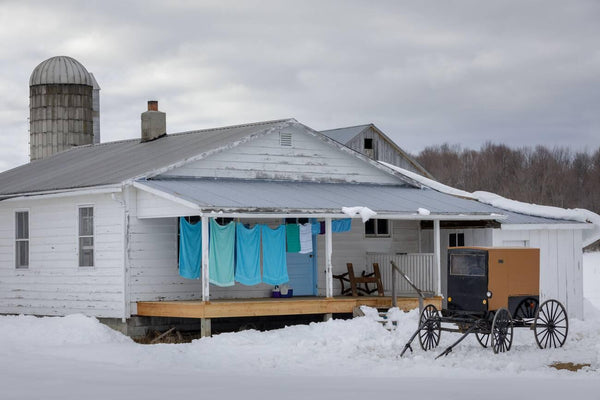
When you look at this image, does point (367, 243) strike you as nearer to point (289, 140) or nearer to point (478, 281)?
point (289, 140)

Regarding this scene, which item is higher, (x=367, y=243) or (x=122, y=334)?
(x=367, y=243)

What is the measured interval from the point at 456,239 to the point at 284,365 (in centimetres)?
1175

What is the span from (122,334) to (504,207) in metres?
11.9

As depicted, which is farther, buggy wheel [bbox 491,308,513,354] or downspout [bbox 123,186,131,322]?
downspout [bbox 123,186,131,322]

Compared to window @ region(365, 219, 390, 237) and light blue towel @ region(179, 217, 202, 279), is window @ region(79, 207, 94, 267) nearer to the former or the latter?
light blue towel @ region(179, 217, 202, 279)

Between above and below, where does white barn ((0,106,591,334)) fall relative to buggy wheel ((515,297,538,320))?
above

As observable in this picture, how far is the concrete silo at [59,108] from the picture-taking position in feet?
136

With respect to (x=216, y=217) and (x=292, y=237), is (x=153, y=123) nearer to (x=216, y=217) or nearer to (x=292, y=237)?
(x=292, y=237)

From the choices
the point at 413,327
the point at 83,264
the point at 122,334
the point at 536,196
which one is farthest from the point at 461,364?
the point at 536,196

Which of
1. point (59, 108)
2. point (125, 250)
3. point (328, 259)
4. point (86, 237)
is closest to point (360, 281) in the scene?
point (328, 259)

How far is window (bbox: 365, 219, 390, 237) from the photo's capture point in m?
29.6

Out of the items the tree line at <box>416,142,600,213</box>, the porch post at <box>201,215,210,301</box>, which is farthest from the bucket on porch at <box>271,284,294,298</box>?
the tree line at <box>416,142,600,213</box>

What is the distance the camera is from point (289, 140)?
28.0 metres

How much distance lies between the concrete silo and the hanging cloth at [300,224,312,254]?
1758cm
